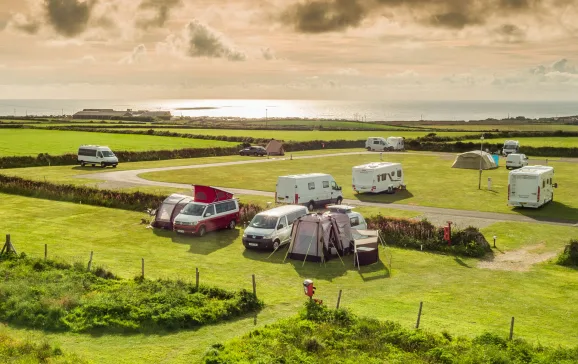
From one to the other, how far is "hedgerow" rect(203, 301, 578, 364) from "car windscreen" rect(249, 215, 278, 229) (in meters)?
10.8

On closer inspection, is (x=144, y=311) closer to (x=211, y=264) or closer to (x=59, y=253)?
(x=211, y=264)

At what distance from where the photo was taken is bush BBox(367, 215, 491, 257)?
88.8 ft

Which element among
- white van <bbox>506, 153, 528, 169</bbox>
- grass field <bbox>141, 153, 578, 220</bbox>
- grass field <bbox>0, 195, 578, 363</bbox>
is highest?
white van <bbox>506, 153, 528, 169</bbox>

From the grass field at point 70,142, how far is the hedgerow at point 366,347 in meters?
60.7

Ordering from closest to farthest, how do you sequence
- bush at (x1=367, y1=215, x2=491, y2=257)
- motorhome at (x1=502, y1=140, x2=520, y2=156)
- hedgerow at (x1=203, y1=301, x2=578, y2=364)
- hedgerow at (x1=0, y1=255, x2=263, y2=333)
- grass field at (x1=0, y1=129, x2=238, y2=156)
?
hedgerow at (x1=203, y1=301, x2=578, y2=364) < hedgerow at (x1=0, y1=255, x2=263, y2=333) < bush at (x1=367, y1=215, x2=491, y2=257) < grass field at (x1=0, y1=129, x2=238, y2=156) < motorhome at (x1=502, y1=140, x2=520, y2=156)

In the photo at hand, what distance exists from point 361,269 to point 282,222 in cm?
503

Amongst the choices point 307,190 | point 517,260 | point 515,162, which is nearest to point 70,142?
point 307,190

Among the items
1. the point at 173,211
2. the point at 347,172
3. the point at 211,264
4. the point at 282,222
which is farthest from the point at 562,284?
the point at 347,172

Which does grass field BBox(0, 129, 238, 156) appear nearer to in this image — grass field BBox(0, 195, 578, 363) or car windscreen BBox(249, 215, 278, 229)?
grass field BBox(0, 195, 578, 363)

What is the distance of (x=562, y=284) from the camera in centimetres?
2248

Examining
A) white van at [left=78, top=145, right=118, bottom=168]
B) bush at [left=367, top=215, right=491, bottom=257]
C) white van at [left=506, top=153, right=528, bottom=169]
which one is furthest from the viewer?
white van at [left=506, top=153, right=528, bottom=169]

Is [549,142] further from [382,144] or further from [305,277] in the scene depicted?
[305,277]

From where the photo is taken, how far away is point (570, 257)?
25312 millimetres

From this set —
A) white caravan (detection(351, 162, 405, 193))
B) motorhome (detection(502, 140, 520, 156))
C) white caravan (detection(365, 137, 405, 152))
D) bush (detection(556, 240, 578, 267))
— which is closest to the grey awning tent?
motorhome (detection(502, 140, 520, 156))
